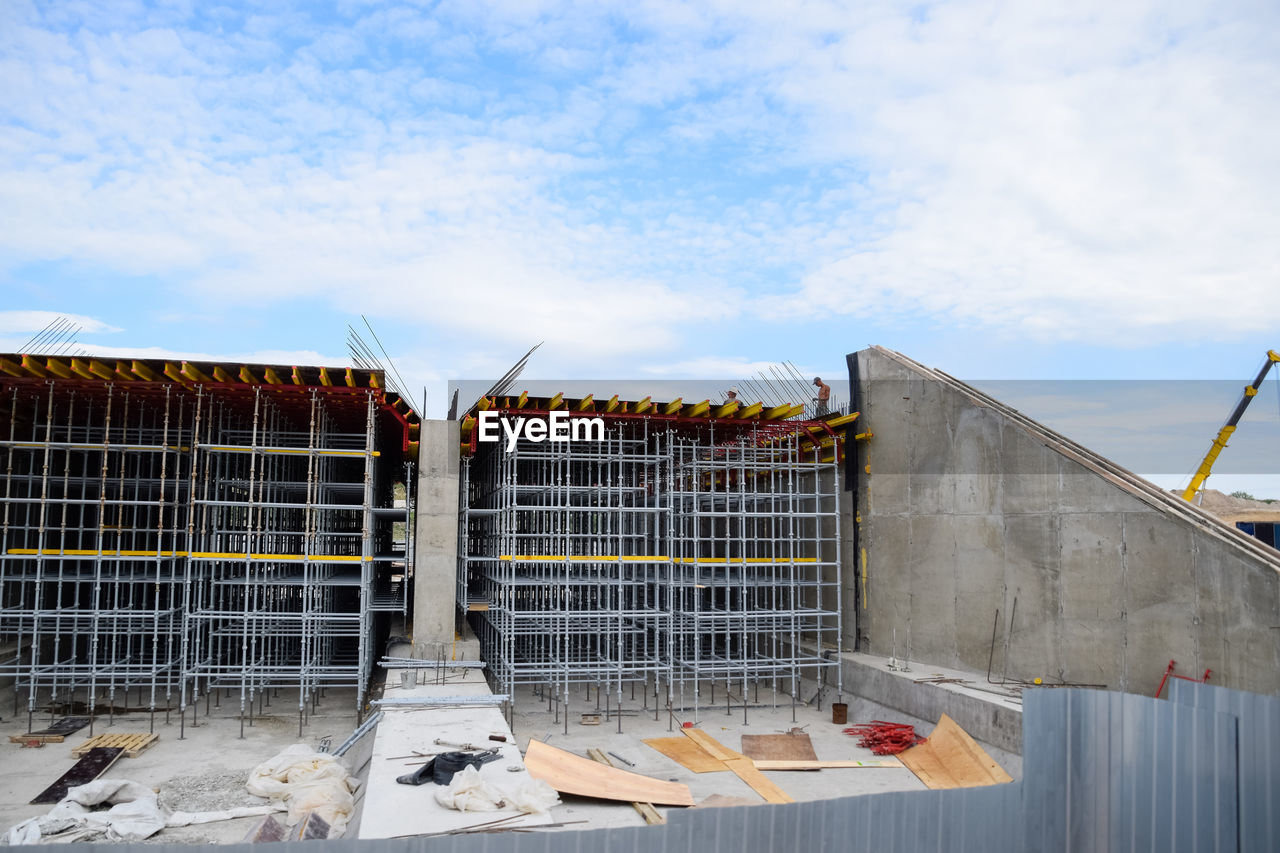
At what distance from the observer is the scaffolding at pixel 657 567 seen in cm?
1722

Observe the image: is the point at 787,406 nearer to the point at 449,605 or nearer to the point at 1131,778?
the point at 449,605

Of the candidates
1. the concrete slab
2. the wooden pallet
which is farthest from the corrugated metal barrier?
the wooden pallet

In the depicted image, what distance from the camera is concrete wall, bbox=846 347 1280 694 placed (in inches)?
508

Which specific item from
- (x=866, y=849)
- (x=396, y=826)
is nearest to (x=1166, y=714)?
(x=866, y=849)

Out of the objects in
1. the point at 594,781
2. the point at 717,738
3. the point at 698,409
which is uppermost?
the point at 698,409

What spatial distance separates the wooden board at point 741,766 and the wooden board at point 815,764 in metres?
0.25

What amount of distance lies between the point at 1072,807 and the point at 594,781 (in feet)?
18.2

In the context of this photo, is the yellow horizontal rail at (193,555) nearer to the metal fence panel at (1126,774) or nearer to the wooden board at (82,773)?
the wooden board at (82,773)

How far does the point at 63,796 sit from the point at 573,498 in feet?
40.3

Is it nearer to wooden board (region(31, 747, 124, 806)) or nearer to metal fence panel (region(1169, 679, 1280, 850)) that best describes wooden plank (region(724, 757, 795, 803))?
metal fence panel (region(1169, 679, 1280, 850))

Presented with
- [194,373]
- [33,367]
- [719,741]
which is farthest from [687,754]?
[33,367]

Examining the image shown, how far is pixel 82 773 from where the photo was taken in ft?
39.4

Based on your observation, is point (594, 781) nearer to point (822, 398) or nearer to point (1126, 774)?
point (1126, 774)

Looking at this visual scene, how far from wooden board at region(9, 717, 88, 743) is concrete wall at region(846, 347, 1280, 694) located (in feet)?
51.1
